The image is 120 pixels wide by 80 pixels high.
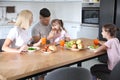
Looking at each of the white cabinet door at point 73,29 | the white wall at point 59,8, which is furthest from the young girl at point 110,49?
the white wall at point 59,8

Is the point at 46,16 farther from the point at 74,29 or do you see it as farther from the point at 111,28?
the point at 74,29

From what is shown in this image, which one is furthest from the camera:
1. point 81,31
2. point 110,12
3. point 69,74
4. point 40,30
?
point 81,31

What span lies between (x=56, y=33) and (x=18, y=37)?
0.63 m

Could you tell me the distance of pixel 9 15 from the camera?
5.73m

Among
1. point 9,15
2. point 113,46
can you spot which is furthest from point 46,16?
point 9,15

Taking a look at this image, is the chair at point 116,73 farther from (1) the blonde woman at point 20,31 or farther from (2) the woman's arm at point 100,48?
(1) the blonde woman at point 20,31

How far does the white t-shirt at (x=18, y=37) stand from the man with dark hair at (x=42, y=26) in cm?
50

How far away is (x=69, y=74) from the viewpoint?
148cm

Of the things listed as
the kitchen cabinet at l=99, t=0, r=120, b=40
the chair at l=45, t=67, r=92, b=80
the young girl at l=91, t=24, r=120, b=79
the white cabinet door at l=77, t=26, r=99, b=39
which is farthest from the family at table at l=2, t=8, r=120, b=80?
the white cabinet door at l=77, t=26, r=99, b=39

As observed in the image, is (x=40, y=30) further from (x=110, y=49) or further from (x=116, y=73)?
(x=116, y=73)

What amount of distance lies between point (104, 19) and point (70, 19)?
53.1 inches

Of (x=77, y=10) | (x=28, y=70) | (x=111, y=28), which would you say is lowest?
(x=28, y=70)

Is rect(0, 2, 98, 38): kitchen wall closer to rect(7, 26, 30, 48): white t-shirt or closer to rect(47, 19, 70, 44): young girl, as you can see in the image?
rect(47, 19, 70, 44): young girl

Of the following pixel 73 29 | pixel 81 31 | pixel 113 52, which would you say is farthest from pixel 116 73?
pixel 73 29
